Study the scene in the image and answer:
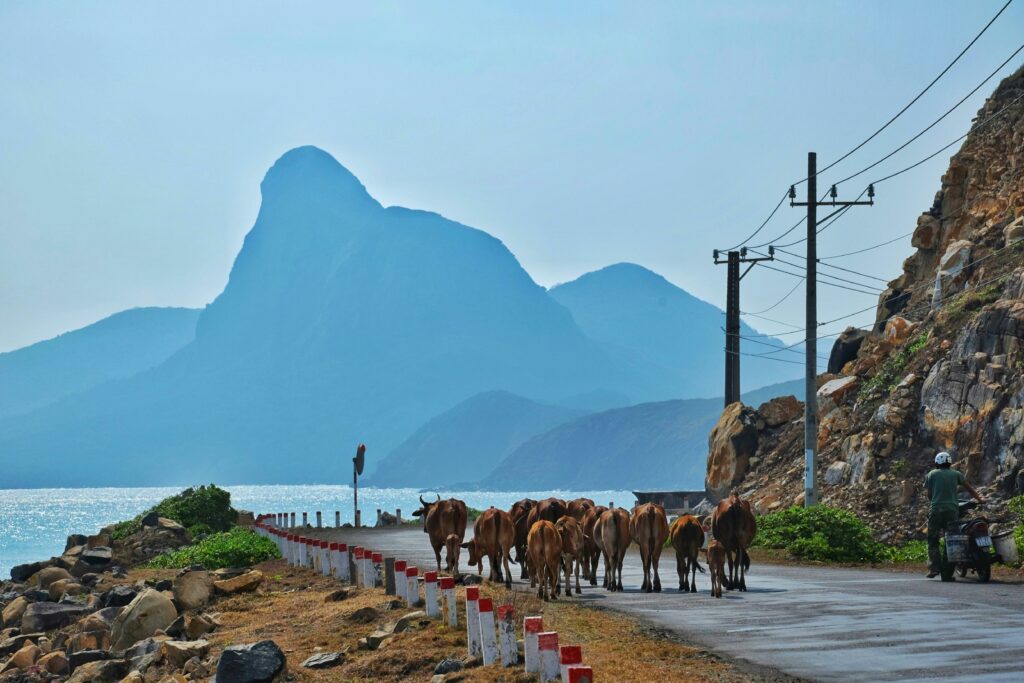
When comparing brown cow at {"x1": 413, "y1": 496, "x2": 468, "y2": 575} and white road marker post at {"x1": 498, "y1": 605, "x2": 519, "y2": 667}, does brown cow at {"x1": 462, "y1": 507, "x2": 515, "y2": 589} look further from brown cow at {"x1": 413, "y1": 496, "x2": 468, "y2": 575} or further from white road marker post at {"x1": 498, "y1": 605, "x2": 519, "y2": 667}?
white road marker post at {"x1": 498, "y1": 605, "x2": 519, "y2": 667}

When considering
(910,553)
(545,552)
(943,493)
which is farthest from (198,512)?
(943,493)

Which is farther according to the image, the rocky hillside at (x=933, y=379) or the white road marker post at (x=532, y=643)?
the rocky hillside at (x=933, y=379)

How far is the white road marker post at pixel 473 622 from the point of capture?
15.5 m

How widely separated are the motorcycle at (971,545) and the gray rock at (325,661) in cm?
1122

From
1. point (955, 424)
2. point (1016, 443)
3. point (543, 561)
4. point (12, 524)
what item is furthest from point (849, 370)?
point (12, 524)

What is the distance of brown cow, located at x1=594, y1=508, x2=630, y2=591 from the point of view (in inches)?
917

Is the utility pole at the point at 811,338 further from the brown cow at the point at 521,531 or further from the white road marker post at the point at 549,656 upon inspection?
the white road marker post at the point at 549,656

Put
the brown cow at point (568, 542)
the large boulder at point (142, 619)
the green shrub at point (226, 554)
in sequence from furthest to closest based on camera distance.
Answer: the green shrub at point (226, 554)
the large boulder at point (142, 619)
the brown cow at point (568, 542)

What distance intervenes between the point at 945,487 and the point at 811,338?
1287 cm

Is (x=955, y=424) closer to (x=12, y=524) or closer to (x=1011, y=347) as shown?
(x=1011, y=347)

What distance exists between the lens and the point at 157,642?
2170 centimetres

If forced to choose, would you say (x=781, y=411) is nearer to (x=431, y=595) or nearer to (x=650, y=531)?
(x=650, y=531)

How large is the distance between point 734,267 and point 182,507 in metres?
25.3

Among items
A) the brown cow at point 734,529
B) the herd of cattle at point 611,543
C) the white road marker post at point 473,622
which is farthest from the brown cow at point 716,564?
the white road marker post at point 473,622
